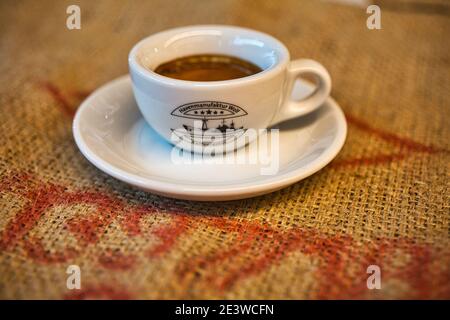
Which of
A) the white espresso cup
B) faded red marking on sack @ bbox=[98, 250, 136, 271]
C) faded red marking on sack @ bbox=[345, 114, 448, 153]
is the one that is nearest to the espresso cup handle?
the white espresso cup

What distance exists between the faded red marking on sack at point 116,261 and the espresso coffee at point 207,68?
0.92 feet

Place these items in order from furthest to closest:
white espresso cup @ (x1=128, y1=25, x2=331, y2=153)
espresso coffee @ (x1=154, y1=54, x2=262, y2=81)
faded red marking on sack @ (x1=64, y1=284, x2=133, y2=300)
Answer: espresso coffee @ (x1=154, y1=54, x2=262, y2=81) < white espresso cup @ (x1=128, y1=25, x2=331, y2=153) < faded red marking on sack @ (x1=64, y1=284, x2=133, y2=300)

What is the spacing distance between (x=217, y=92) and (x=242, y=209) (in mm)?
144

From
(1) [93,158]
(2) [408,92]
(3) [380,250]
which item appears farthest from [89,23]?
(3) [380,250]

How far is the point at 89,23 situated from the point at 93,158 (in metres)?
0.57

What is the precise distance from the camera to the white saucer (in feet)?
1.68

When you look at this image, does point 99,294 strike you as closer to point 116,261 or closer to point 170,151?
point 116,261

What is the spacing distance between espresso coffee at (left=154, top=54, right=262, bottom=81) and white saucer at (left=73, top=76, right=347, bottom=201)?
3.6 inches

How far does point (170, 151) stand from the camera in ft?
2.08

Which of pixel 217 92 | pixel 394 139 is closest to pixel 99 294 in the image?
pixel 217 92

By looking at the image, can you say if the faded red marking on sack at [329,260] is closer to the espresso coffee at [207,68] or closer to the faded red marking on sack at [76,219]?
the faded red marking on sack at [76,219]

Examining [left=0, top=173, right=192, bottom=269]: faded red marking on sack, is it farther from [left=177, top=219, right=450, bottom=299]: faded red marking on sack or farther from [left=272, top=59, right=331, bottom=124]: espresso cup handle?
[left=272, top=59, right=331, bottom=124]: espresso cup handle

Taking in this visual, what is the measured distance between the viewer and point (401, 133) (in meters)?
0.73

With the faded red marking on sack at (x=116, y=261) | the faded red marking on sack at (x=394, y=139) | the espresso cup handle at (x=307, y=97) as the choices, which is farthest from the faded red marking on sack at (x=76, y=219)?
the faded red marking on sack at (x=394, y=139)
